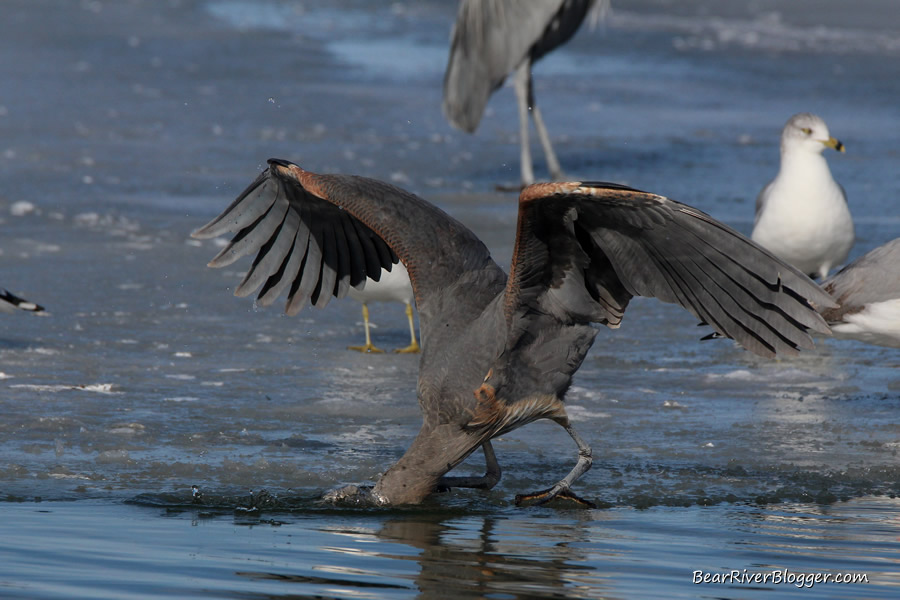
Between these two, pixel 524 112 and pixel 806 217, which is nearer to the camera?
pixel 806 217

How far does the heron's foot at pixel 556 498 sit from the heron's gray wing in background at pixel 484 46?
898 cm

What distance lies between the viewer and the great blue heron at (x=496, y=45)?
14.0 meters

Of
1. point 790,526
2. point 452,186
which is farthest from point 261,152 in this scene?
point 790,526

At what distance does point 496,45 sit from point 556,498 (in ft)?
30.1

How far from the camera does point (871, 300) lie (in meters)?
6.94

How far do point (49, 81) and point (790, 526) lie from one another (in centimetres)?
1431

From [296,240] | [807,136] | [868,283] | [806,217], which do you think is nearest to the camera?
[296,240]

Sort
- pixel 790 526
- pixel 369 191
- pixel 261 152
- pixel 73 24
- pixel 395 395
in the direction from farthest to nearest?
pixel 73 24 → pixel 261 152 → pixel 395 395 → pixel 369 191 → pixel 790 526

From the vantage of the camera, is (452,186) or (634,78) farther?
(634,78)

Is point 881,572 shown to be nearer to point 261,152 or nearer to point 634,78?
point 261,152

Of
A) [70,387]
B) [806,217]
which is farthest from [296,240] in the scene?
[806,217]

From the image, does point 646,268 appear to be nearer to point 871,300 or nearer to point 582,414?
point 582,414

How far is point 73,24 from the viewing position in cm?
2312

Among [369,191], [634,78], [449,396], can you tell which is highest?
[634,78]
